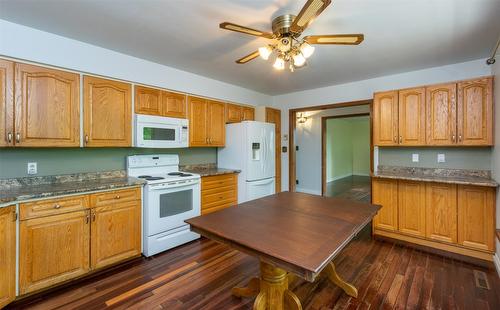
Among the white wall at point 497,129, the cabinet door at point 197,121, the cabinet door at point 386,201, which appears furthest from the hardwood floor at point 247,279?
the cabinet door at point 197,121

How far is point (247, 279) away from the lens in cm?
219

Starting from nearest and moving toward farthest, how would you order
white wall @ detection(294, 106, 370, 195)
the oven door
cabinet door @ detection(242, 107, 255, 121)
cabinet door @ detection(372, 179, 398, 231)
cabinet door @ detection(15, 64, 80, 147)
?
cabinet door @ detection(15, 64, 80, 147)
the oven door
cabinet door @ detection(372, 179, 398, 231)
cabinet door @ detection(242, 107, 255, 121)
white wall @ detection(294, 106, 370, 195)

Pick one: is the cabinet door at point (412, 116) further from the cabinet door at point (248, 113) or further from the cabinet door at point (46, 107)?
the cabinet door at point (46, 107)

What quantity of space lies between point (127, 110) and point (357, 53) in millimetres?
2777

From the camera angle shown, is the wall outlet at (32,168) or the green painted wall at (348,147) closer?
the wall outlet at (32,168)

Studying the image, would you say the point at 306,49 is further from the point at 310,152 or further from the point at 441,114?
the point at 310,152

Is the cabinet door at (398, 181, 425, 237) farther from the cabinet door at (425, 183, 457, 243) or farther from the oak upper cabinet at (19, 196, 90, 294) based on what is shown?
the oak upper cabinet at (19, 196, 90, 294)

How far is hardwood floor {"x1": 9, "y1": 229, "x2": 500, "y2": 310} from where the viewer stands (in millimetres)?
1849

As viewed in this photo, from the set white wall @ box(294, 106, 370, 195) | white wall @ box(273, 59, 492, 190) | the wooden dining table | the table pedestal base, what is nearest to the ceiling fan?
the wooden dining table

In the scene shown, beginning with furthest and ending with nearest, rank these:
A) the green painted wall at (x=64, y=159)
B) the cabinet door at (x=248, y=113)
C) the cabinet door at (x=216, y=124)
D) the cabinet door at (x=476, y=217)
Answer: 1. the cabinet door at (x=248, y=113)
2. the cabinet door at (x=216, y=124)
3. the cabinet door at (x=476, y=217)
4. the green painted wall at (x=64, y=159)

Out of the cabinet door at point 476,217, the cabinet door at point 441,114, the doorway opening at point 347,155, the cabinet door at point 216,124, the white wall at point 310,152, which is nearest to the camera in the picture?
the cabinet door at point 476,217

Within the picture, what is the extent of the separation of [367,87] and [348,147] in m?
5.84

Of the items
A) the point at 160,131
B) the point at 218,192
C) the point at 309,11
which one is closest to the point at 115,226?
the point at 160,131

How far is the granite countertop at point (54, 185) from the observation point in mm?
1857
